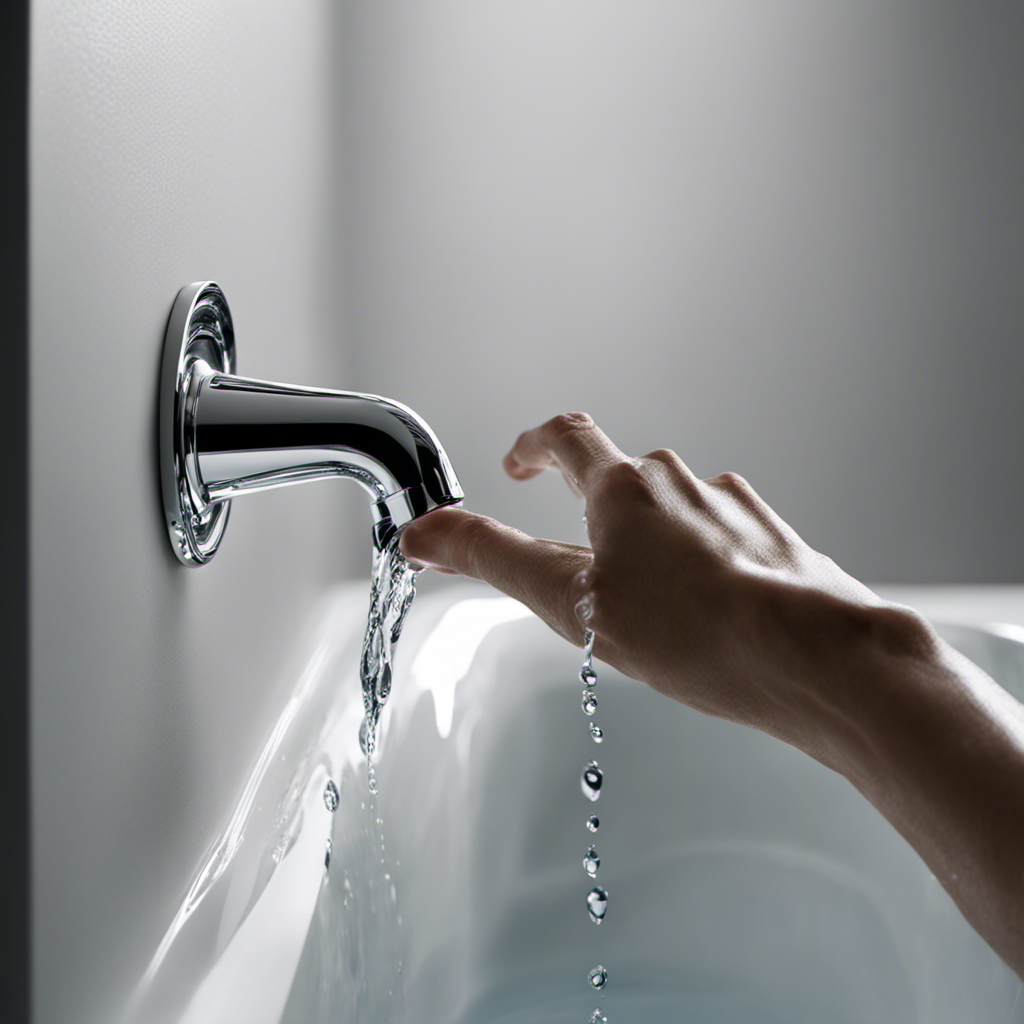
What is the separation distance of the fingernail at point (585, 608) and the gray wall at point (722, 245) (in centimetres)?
73

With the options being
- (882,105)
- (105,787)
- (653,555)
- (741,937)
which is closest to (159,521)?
(105,787)

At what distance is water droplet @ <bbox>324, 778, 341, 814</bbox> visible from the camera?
0.57 metres

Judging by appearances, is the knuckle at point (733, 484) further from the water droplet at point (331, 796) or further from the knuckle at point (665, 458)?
the water droplet at point (331, 796)

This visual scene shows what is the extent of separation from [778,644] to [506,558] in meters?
0.14

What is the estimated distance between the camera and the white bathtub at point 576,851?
25.2 inches

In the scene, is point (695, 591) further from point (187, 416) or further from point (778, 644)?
point (187, 416)

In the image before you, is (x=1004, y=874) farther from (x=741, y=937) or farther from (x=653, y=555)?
(x=741, y=937)

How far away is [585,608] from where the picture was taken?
0.43 m

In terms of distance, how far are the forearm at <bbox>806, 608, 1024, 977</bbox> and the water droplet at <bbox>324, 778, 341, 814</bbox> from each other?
315 mm

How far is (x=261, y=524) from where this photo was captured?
686 mm

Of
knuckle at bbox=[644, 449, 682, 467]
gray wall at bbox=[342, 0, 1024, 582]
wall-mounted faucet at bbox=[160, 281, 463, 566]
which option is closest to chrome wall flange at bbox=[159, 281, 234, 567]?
wall-mounted faucet at bbox=[160, 281, 463, 566]

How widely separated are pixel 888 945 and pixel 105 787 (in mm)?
688

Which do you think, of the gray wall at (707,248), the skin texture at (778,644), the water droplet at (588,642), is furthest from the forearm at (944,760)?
the gray wall at (707,248)

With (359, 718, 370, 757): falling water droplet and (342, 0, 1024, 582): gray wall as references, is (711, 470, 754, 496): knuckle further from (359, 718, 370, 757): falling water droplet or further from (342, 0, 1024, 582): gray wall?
(342, 0, 1024, 582): gray wall
